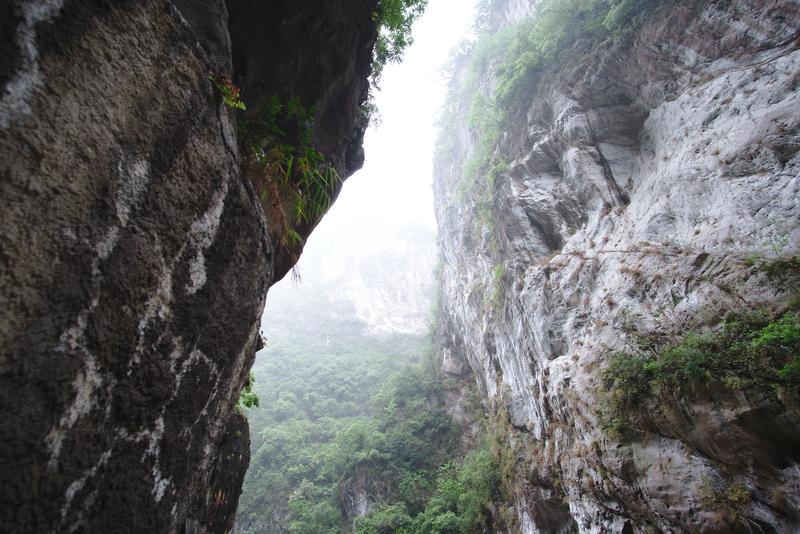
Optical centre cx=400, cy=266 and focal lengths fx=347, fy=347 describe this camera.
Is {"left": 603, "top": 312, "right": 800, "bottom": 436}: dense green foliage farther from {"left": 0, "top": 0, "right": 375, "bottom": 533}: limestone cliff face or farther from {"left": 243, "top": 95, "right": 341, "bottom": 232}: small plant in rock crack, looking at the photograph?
{"left": 0, "top": 0, "right": 375, "bottom": 533}: limestone cliff face

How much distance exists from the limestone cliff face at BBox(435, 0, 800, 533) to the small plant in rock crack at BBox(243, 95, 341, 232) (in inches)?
219

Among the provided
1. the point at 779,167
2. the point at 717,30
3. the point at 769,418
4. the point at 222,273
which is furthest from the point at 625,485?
the point at 717,30

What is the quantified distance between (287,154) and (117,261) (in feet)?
7.61

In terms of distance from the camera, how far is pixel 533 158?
452 inches

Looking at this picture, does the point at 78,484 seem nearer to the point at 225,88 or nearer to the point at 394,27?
the point at 225,88

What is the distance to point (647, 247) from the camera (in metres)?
6.73

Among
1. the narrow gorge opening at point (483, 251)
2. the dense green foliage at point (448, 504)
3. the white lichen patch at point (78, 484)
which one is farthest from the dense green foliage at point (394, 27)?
the dense green foliage at point (448, 504)

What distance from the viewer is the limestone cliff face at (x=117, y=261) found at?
5.19ft

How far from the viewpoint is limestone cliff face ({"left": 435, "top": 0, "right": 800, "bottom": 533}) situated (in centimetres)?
436

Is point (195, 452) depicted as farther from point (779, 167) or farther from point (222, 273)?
point (779, 167)

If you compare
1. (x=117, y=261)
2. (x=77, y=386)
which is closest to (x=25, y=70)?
(x=117, y=261)

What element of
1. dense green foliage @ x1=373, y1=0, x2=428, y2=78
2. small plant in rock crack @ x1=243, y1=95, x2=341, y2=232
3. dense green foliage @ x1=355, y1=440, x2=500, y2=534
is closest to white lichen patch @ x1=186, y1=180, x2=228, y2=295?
small plant in rock crack @ x1=243, y1=95, x2=341, y2=232

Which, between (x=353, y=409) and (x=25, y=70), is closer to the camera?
(x=25, y=70)

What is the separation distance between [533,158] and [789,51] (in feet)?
19.5
